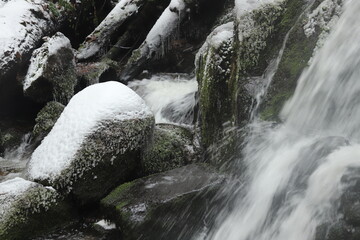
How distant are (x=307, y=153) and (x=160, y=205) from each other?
1605mm

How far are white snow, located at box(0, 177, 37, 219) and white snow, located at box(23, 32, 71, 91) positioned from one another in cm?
378

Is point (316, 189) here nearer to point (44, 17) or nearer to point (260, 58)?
point (260, 58)

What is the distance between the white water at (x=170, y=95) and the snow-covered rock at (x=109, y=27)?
1836mm

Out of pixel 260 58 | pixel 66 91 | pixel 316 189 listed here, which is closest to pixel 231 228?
pixel 316 189

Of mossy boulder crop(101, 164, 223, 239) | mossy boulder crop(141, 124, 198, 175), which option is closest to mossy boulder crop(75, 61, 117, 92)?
mossy boulder crop(141, 124, 198, 175)

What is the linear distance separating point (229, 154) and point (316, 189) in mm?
1598

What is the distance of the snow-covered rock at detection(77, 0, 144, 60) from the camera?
1006 cm

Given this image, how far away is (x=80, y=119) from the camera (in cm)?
498

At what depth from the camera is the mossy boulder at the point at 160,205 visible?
392 centimetres

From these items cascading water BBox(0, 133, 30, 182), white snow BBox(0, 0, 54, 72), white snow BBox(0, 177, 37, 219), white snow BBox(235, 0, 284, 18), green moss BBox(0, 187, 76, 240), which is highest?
white snow BBox(235, 0, 284, 18)

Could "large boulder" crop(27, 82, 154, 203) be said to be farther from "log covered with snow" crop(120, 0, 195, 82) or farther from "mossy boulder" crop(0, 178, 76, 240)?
"log covered with snow" crop(120, 0, 195, 82)

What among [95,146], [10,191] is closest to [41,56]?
[95,146]

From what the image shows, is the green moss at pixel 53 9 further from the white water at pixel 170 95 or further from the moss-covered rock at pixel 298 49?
the moss-covered rock at pixel 298 49

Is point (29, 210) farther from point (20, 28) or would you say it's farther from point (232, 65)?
point (20, 28)
